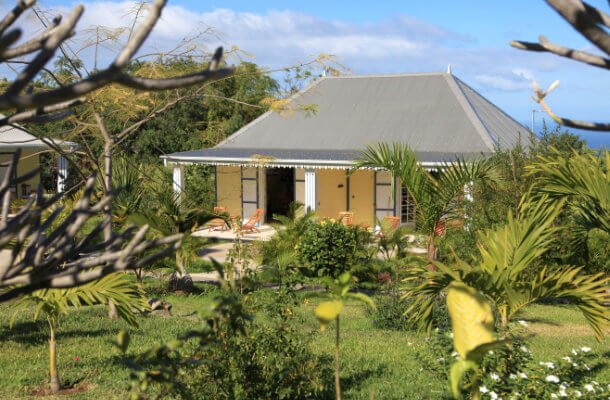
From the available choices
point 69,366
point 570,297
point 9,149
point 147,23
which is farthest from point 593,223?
point 9,149

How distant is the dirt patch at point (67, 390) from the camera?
18.7 feet

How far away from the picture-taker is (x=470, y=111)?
19453 mm

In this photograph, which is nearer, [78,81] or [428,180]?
[78,81]

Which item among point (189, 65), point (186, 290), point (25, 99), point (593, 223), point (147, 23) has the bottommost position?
point (186, 290)

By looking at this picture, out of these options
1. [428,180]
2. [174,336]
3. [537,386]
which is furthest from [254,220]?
[537,386]

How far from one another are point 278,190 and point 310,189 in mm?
3489

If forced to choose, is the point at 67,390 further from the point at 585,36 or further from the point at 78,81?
the point at 585,36

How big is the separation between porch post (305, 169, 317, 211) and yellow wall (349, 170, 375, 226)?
201 cm

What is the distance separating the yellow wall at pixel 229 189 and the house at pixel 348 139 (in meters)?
0.03

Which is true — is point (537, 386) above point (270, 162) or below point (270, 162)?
below

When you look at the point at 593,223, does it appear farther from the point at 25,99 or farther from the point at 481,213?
the point at 25,99

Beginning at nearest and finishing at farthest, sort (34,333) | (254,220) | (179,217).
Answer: (34,333)
(179,217)
(254,220)

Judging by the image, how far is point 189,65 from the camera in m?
11.1

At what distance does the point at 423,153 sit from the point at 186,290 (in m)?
8.70
